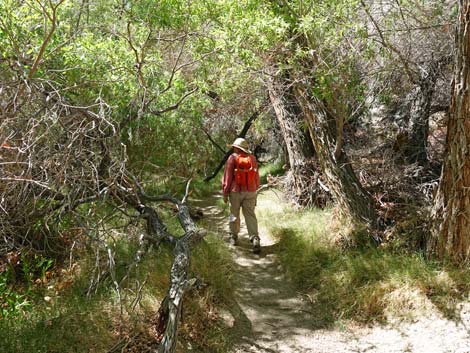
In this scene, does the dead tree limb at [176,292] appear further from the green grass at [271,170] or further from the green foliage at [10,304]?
the green grass at [271,170]

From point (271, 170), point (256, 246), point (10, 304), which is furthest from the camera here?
point (271, 170)

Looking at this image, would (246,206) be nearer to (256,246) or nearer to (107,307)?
(256,246)

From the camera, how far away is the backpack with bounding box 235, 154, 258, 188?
7.85 meters

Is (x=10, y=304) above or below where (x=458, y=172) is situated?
below

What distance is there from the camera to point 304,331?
5.75 m

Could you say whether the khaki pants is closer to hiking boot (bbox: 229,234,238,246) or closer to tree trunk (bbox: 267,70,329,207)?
hiking boot (bbox: 229,234,238,246)

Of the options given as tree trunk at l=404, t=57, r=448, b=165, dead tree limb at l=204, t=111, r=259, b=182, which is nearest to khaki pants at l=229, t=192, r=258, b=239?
tree trunk at l=404, t=57, r=448, b=165

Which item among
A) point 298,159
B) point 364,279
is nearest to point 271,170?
point 298,159

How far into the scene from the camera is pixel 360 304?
5.89 metres

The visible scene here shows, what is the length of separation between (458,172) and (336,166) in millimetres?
2099

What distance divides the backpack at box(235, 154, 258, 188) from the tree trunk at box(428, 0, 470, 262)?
306cm

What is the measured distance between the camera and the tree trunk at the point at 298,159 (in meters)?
9.70

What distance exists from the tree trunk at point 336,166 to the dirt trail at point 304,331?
64.6 inches

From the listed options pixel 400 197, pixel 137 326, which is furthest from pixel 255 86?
pixel 137 326
